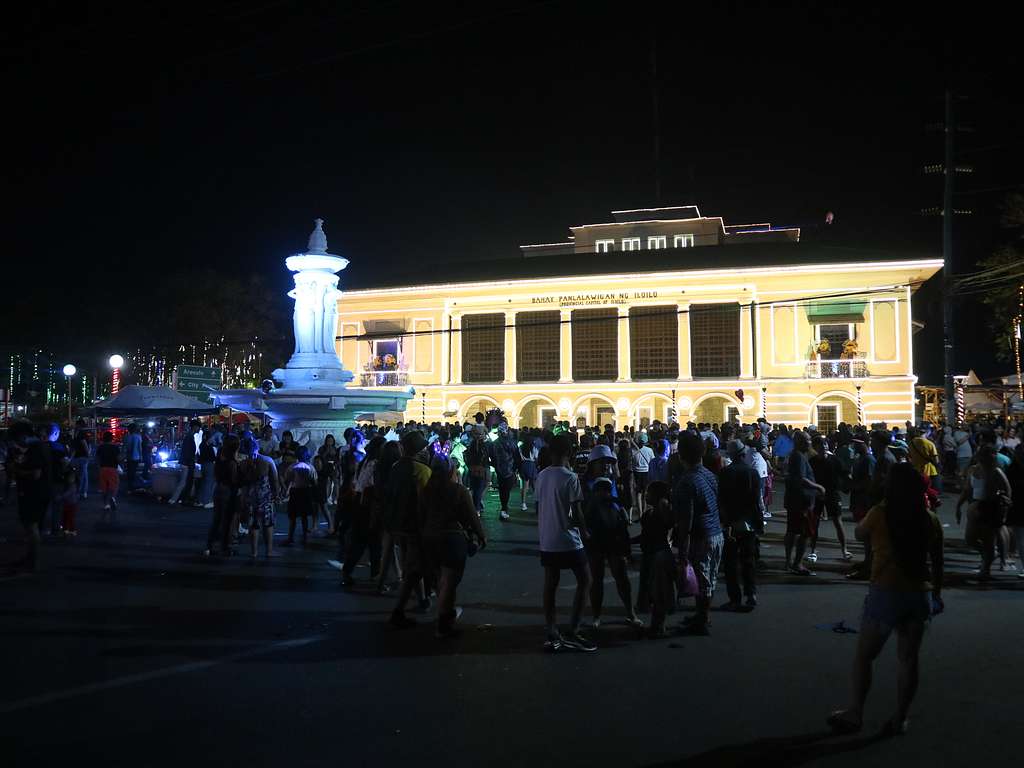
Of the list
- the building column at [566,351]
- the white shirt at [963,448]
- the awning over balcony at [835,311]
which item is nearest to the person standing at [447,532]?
the white shirt at [963,448]

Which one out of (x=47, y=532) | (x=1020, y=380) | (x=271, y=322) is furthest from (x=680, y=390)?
(x=47, y=532)

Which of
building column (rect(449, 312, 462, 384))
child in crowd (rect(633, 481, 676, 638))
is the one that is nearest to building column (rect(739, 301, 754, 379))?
building column (rect(449, 312, 462, 384))

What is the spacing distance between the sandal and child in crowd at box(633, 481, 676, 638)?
2459 mm

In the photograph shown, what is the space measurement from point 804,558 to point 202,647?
7.66 metres

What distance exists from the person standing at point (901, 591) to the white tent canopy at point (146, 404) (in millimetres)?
21293

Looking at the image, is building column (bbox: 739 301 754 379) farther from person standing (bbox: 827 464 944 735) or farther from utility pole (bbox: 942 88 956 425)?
person standing (bbox: 827 464 944 735)

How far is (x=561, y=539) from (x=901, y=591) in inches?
106

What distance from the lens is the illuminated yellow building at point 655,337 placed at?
119 ft

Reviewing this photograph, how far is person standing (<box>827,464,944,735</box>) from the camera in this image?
15.7 feet

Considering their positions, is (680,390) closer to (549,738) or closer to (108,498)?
(108,498)

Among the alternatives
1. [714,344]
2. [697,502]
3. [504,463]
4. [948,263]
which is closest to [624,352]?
[714,344]

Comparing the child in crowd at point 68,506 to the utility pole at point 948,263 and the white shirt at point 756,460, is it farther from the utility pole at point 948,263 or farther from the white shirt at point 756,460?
the utility pole at point 948,263

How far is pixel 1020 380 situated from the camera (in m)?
35.4

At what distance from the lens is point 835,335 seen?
1470 inches
